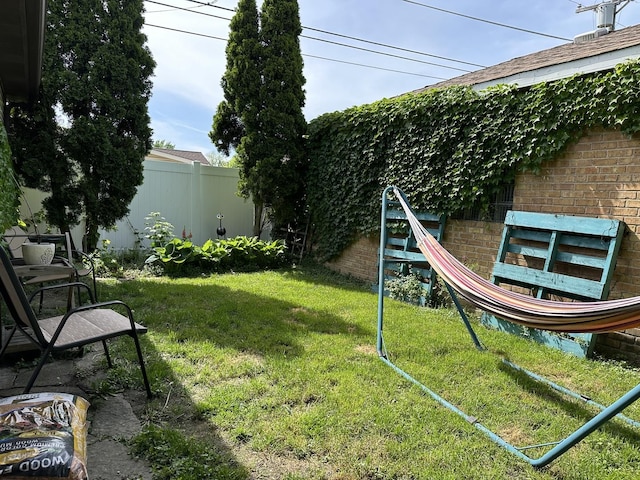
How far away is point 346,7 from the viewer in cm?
967

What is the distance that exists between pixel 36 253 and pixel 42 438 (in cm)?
235

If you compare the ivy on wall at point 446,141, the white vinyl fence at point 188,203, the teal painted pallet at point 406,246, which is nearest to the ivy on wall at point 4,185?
the teal painted pallet at point 406,246

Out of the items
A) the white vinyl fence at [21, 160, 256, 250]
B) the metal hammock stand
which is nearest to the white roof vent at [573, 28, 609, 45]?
the metal hammock stand

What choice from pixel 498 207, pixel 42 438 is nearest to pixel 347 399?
pixel 42 438

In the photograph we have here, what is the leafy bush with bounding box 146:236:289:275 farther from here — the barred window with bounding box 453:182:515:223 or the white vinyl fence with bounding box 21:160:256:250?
the barred window with bounding box 453:182:515:223

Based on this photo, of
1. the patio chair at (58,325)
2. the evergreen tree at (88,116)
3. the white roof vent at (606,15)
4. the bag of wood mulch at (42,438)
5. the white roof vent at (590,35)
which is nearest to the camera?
the bag of wood mulch at (42,438)

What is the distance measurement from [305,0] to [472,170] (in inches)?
201

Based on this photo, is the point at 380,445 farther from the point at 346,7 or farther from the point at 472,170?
the point at 346,7

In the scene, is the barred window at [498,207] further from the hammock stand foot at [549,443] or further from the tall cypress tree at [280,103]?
the tall cypress tree at [280,103]

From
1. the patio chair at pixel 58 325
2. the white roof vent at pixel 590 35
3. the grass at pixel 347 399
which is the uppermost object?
the white roof vent at pixel 590 35

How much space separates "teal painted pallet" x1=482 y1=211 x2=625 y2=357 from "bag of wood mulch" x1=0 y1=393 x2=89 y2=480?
3.55m

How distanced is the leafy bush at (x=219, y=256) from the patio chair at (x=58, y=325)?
3.65 meters

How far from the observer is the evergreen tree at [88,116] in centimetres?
504

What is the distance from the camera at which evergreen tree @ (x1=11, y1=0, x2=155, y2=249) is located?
5035 millimetres
